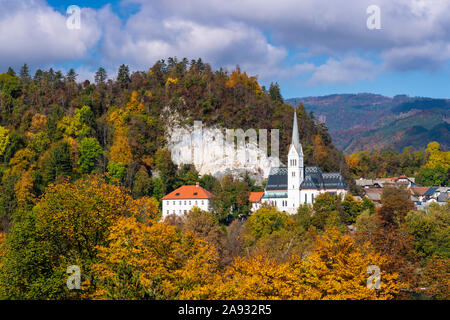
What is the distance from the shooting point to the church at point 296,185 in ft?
250

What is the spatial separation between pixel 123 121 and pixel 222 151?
1802 cm

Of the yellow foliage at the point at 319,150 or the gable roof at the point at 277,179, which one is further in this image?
the yellow foliage at the point at 319,150

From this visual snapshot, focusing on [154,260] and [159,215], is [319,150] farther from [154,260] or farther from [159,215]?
[154,260]

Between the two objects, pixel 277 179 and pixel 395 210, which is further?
pixel 277 179

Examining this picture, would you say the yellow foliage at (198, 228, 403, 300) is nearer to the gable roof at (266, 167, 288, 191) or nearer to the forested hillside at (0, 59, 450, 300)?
the forested hillside at (0, 59, 450, 300)

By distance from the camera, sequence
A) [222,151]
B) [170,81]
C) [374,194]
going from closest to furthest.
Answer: [222,151] < [374,194] < [170,81]

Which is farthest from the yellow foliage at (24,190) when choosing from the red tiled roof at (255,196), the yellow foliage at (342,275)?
the yellow foliage at (342,275)

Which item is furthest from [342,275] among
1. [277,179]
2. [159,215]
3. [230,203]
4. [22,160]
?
[22,160]

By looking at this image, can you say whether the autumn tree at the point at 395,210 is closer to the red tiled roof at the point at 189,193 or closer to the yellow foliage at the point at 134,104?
the red tiled roof at the point at 189,193

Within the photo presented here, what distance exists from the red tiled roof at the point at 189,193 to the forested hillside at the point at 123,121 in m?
3.38

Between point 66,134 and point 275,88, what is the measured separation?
4094 centimetres

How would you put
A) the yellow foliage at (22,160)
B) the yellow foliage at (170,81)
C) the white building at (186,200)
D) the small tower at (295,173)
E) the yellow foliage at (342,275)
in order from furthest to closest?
the yellow foliage at (170,81) → the yellow foliage at (22,160) → the small tower at (295,173) → the white building at (186,200) → the yellow foliage at (342,275)

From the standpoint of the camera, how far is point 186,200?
248ft

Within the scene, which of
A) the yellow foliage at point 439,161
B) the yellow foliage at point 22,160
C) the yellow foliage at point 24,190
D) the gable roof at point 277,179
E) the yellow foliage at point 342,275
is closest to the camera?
the yellow foliage at point 342,275
